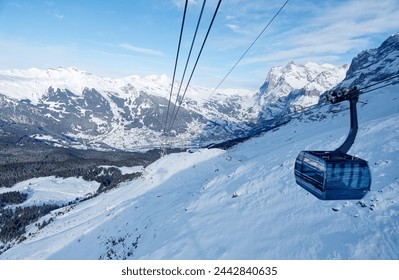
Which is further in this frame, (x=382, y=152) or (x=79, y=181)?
(x=79, y=181)

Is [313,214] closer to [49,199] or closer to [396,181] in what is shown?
[396,181]

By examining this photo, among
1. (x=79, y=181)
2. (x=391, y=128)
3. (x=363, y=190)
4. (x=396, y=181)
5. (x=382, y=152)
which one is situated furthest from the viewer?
(x=79, y=181)

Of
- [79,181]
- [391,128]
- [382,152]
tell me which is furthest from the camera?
[79,181]

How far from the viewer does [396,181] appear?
23.4 m

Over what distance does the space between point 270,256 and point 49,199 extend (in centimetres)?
17036

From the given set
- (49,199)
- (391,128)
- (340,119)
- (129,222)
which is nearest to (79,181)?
(49,199)

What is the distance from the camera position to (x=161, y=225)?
31078mm

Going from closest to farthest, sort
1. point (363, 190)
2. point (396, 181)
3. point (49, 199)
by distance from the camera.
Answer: point (363, 190), point (396, 181), point (49, 199)

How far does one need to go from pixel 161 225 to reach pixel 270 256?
15.4 m

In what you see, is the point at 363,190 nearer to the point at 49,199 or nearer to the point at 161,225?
the point at 161,225
